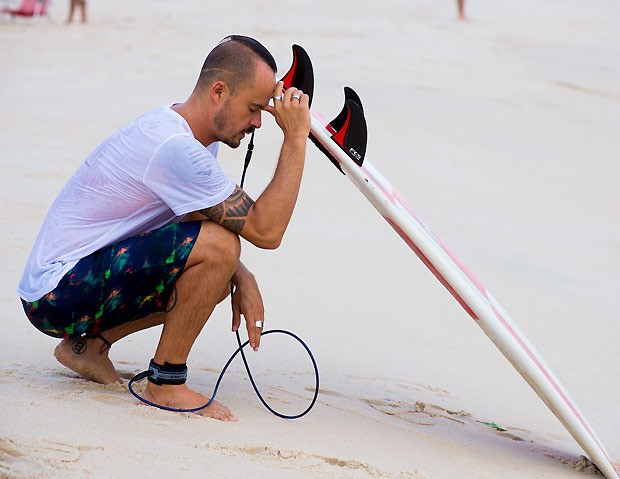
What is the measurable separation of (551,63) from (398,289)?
9085 millimetres

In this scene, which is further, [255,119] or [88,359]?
[88,359]

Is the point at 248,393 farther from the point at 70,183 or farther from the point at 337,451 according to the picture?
the point at 70,183

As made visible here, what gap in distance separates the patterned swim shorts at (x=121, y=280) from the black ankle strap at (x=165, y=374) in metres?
0.19

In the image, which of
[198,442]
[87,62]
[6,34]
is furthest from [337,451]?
[6,34]

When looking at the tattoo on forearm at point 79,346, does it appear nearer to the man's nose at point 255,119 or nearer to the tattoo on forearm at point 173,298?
the tattoo on forearm at point 173,298

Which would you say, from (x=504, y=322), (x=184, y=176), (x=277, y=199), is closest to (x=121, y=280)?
(x=184, y=176)

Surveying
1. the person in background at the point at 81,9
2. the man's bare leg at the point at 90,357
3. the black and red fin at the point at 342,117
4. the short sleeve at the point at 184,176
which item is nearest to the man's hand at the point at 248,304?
the man's bare leg at the point at 90,357

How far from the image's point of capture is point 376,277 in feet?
16.9

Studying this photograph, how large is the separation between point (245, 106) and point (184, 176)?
346 millimetres

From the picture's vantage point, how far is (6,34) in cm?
1376

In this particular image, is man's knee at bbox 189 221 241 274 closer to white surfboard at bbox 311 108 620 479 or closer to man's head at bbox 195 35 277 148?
man's head at bbox 195 35 277 148

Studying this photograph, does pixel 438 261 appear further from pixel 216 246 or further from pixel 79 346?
pixel 79 346

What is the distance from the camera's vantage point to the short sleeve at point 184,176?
9.55ft

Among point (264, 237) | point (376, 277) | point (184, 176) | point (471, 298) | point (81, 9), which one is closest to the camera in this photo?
point (184, 176)
